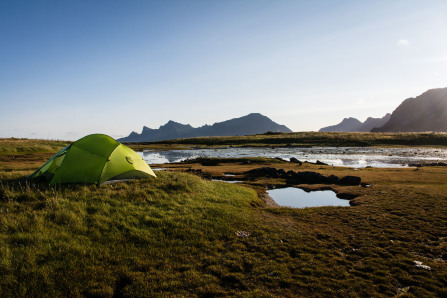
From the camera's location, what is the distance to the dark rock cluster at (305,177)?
29450mm

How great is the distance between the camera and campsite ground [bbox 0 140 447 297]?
25.3ft

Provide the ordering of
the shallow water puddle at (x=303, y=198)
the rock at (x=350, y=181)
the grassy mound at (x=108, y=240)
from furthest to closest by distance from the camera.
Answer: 1. the rock at (x=350, y=181)
2. the shallow water puddle at (x=303, y=198)
3. the grassy mound at (x=108, y=240)

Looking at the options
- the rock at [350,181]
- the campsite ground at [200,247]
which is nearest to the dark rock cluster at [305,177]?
the rock at [350,181]

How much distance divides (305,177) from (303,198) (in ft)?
28.9

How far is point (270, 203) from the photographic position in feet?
69.7

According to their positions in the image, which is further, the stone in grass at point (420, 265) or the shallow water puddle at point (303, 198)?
the shallow water puddle at point (303, 198)

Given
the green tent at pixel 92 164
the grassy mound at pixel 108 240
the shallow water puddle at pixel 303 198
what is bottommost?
the shallow water puddle at pixel 303 198

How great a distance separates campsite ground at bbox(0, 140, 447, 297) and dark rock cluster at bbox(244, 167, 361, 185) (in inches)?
506

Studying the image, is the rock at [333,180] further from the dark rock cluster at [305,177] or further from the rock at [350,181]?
the rock at [350,181]

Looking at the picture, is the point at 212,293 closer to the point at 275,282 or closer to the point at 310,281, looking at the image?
the point at 275,282

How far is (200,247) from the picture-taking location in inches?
404

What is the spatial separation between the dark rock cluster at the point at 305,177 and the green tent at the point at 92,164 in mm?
20282

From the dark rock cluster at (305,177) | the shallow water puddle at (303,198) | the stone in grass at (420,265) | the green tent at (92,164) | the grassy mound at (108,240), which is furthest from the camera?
the dark rock cluster at (305,177)

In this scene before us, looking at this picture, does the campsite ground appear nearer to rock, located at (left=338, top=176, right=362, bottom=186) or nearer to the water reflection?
rock, located at (left=338, top=176, right=362, bottom=186)
